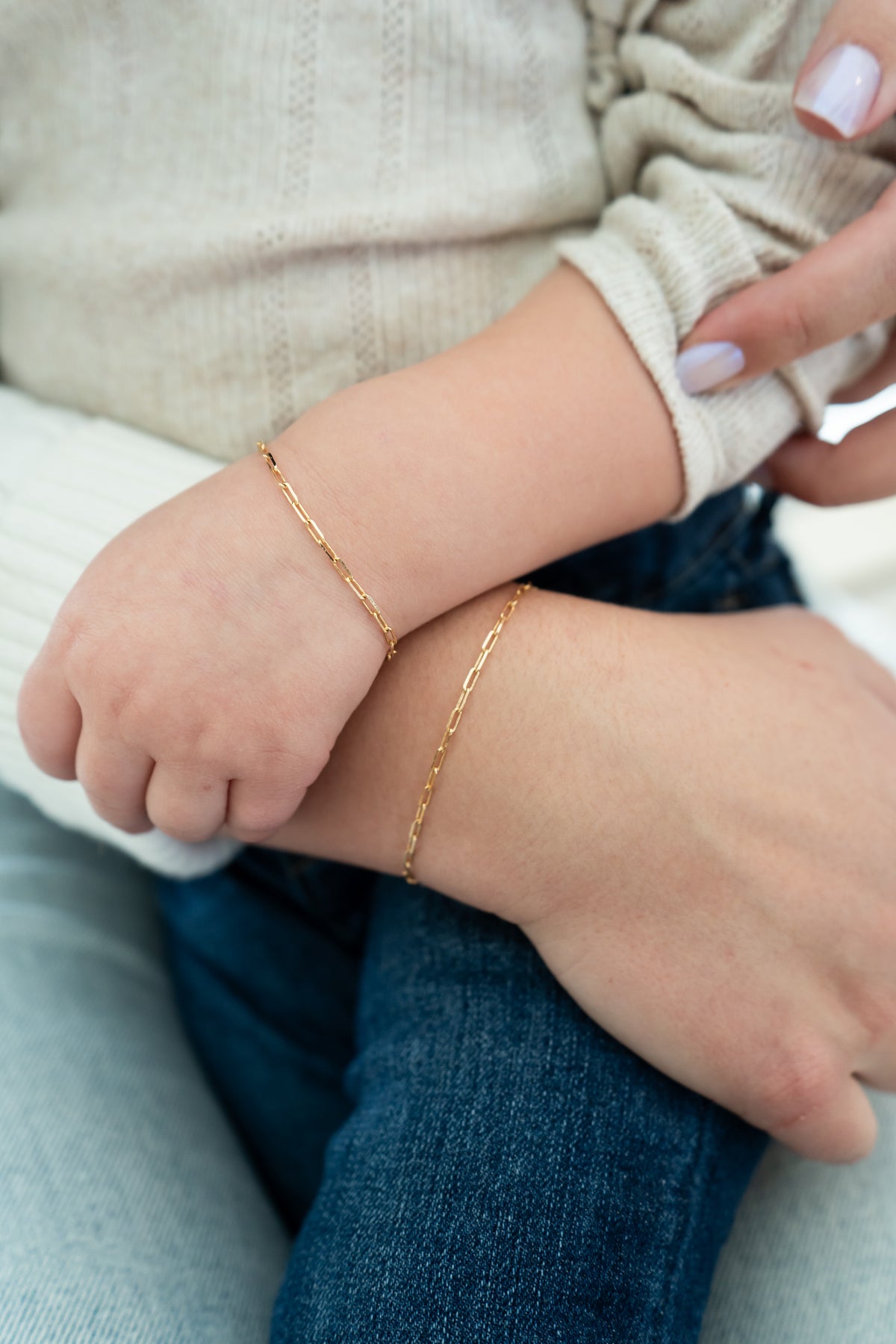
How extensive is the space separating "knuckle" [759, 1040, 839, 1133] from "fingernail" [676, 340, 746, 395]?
494mm

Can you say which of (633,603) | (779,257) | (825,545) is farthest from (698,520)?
(825,545)

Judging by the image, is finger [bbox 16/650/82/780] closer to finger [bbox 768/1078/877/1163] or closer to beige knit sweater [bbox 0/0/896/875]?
beige knit sweater [bbox 0/0/896/875]

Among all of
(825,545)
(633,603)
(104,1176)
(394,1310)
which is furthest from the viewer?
(825,545)

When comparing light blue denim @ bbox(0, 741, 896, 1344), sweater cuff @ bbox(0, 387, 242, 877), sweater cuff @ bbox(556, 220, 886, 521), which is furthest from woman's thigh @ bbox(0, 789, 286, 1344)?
sweater cuff @ bbox(556, 220, 886, 521)

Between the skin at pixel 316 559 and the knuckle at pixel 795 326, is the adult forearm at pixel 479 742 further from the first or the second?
the knuckle at pixel 795 326

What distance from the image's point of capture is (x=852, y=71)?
0.57 metres

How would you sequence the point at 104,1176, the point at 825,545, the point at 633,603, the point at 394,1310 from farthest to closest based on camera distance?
1. the point at 825,545
2. the point at 633,603
3. the point at 104,1176
4. the point at 394,1310

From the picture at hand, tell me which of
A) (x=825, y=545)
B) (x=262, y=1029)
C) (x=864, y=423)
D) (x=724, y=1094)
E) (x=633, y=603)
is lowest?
(x=262, y=1029)

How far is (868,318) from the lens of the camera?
0.64 metres

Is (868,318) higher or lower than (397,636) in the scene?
higher

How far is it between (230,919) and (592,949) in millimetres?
437

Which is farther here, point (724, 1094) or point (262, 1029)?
point (262, 1029)

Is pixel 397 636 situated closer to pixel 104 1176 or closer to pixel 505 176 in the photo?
pixel 505 176

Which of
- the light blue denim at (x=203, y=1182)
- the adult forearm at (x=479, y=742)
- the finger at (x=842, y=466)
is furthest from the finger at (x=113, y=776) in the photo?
the finger at (x=842, y=466)
